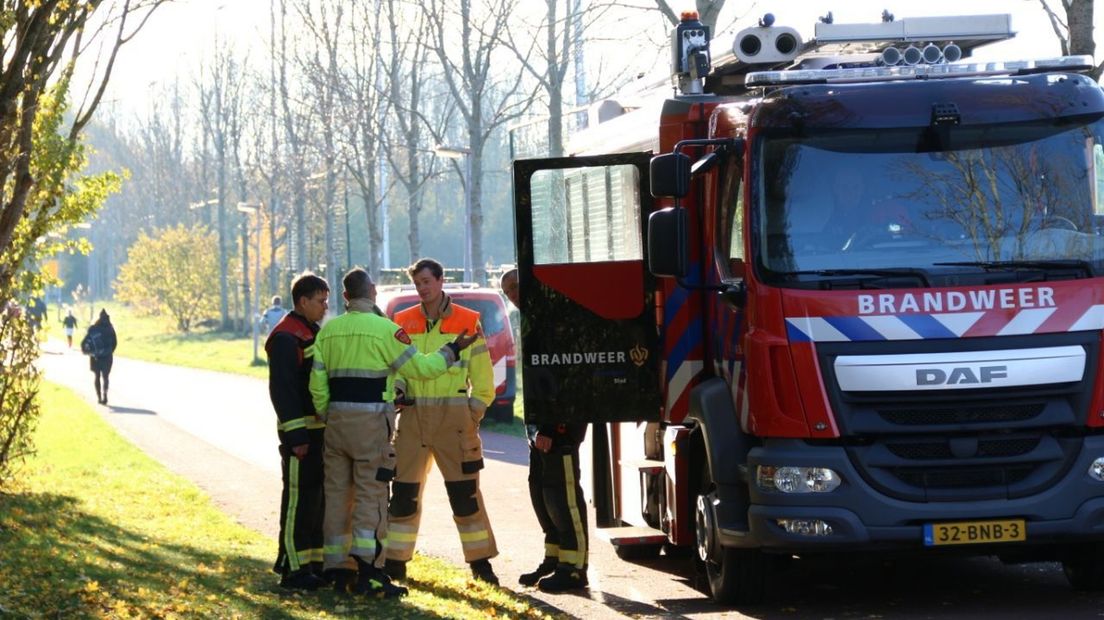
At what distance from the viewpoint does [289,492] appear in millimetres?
9766

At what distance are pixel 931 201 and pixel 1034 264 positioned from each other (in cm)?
59

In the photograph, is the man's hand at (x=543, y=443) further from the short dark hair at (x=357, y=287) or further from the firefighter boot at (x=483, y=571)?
the short dark hair at (x=357, y=287)

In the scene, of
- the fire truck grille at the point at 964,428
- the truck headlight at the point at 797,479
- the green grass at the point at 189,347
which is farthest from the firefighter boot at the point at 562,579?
the green grass at the point at 189,347

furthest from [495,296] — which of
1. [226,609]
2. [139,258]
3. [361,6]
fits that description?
[139,258]

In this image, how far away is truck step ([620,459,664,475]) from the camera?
1025 cm

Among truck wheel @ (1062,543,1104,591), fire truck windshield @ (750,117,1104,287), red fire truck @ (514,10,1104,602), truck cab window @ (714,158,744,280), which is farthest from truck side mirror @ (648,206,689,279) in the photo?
truck wheel @ (1062,543,1104,591)

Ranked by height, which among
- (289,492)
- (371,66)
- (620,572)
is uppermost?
(371,66)

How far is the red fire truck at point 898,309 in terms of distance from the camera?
827 centimetres

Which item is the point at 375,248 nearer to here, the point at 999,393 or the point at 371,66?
the point at 371,66

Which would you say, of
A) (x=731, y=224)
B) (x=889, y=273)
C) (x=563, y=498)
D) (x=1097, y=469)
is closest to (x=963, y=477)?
(x=1097, y=469)

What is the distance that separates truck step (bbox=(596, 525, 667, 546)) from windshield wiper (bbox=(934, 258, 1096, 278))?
8.96ft

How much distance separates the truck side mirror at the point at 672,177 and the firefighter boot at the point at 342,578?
280 centimetres

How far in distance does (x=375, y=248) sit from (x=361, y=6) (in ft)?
21.1

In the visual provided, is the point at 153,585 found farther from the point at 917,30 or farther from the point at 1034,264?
the point at 917,30
